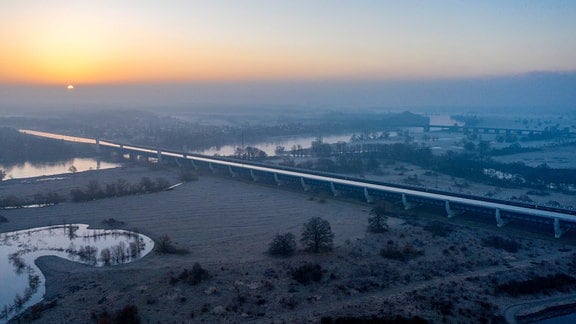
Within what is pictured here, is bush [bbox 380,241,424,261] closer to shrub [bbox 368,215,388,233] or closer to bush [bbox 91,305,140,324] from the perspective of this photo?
shrub [bbox 368,215,388,233]

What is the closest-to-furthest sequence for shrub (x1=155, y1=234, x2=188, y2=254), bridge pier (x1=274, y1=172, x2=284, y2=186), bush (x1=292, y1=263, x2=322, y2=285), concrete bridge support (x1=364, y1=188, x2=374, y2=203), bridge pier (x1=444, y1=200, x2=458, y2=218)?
bush (x1=292, y1=263, x2=322, y2=285) → shrub (x1=155, y1=234, x2=188, y2=254) → bridge pier (x1=444, y1=200, x2=458, y2=218) → concrete bridge support (x1=364, y1=188, x2=374, y2=203) → bridge pier (x1=274, y1=172, x2=284, y2=186)

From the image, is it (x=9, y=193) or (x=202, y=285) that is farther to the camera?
(x=9, y=193)

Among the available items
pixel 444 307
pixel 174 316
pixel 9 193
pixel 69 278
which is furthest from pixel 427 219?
pixel 9 193

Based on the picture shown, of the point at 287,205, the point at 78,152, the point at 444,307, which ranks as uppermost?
the point at 78,152

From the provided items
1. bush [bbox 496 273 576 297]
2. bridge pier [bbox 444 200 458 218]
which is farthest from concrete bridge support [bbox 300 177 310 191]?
bush [bbox 496 273 576 297]

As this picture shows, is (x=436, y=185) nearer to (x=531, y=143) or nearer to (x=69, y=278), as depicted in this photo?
(x=69, y=278)
